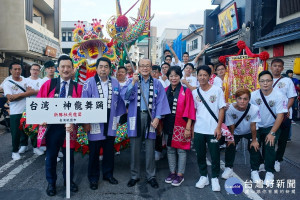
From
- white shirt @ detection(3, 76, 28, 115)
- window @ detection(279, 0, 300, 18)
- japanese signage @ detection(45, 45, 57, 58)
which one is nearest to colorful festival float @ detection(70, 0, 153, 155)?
white shirt @ detection(3, 76, 28, 115)

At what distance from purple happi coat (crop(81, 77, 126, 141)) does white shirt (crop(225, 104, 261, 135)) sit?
177cm

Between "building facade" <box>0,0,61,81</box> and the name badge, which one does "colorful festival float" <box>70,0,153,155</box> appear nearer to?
the name badge

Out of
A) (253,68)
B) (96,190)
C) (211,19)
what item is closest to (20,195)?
(96,190)

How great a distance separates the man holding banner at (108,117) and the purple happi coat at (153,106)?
0.72 ft

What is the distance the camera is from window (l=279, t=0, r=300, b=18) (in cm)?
995

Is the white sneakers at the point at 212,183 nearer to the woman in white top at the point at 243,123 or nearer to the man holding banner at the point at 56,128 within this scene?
the woman in white top at the point at 243,123

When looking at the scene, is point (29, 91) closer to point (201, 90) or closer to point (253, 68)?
point (201, 90)

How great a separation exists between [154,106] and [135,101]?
1.04 ft

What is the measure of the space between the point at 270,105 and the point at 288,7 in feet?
28.7

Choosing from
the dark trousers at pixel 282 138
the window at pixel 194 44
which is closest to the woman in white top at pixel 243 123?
the dark trousers at pixel 282 138

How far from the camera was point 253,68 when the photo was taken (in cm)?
610

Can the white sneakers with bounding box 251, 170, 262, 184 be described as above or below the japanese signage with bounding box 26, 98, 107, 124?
below

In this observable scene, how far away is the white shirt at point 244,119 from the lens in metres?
3.81

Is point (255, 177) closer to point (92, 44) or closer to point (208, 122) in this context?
point (208, 122)
